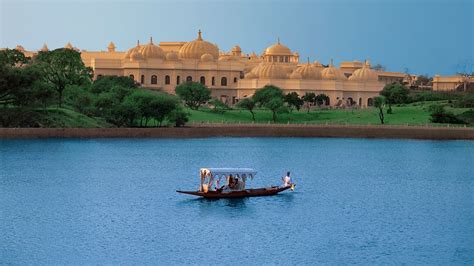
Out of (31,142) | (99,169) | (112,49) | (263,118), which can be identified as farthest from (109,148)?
(112,49)

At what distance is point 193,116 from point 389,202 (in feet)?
194

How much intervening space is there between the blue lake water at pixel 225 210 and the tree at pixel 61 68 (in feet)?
48.2

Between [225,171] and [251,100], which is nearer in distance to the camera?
[225,171]

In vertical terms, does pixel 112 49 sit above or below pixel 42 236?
above

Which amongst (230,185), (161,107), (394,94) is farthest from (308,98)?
(230,185)

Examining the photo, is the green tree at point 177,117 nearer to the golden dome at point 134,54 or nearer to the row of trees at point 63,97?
the row of trees at point 63,97

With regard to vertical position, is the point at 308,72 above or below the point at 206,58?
below

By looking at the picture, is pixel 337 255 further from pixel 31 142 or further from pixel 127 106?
pixel 127 106

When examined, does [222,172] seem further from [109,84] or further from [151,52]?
[151,52]

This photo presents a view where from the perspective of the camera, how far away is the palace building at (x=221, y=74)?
14738 centimetres

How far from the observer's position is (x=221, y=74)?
153 metres

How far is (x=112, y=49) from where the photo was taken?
174 m

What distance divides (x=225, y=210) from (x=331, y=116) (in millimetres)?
69306

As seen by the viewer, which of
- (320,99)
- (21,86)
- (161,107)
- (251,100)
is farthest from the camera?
(320,99)
